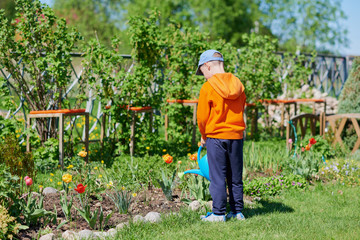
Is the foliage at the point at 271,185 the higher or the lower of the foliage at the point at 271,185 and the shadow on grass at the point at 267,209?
the higher

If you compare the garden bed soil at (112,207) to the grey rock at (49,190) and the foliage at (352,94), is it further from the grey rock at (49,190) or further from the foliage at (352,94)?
the foliage at (352,94)

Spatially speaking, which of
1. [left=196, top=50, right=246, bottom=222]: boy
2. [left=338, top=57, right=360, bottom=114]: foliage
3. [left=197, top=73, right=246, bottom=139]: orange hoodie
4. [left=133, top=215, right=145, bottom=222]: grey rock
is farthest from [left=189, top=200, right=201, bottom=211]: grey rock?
[left=338, top=57, right=360, bottom=114]: foliage

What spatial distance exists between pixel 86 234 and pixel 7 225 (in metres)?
0.57

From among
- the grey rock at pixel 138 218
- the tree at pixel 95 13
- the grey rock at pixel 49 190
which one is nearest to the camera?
the grey rock at pixel 138 218

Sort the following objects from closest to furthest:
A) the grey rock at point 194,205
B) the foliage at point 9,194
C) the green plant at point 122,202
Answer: the foliage at point 9,194
the green plant at point 122,202
the grey rock at point 194,205

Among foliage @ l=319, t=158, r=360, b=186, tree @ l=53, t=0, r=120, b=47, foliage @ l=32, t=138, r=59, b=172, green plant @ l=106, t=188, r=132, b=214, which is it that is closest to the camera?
green plant @ l=106, t=188, r=132, b=214

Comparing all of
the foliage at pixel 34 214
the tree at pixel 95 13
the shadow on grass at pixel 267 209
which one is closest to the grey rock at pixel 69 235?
the foliage at pixel 34 214

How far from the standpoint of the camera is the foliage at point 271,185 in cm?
486

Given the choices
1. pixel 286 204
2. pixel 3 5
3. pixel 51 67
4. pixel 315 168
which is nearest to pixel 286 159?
pixel 315 168

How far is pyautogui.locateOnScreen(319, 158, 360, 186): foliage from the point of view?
548 cm

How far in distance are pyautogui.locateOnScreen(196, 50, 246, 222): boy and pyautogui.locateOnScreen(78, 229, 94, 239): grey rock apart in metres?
1.01

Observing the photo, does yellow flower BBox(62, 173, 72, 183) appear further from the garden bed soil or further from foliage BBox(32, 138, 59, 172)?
foliage BBox(32, 138, 59, 172)

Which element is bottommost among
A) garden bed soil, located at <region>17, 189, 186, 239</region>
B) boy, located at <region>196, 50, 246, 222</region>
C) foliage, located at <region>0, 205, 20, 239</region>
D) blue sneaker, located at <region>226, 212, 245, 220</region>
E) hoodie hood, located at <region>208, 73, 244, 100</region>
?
blue sneaker, located at <region>226, 212, 245, 220</region>

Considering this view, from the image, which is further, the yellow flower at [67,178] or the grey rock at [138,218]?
the grey rock at [138,218]
